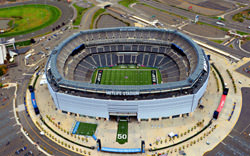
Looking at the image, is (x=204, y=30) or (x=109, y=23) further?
(x=109, y=23)

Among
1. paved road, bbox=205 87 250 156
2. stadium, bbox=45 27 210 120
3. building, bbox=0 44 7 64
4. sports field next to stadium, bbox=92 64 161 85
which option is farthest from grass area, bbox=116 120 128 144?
building, bbox=0 44 7 64

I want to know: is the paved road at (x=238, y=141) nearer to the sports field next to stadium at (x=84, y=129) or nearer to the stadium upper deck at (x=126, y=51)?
the stadium upper deck at (x=126, y=51)

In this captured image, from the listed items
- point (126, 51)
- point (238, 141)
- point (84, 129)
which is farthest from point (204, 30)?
point (84, 129)

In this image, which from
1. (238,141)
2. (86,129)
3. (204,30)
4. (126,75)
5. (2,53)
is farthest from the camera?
(204,30)

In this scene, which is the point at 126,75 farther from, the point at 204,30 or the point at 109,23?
the point at 204,30

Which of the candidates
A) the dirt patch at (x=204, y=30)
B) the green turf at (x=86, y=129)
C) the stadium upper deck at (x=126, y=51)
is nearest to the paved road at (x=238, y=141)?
the stadium upper deck at (x=126, y=51)

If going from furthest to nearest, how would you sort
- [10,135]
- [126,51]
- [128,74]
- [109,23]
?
1. [109,23]
2. [126,51]
3. [128,74]
4. [10,135]
